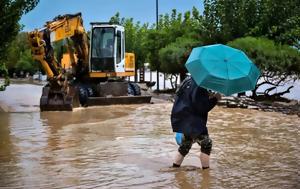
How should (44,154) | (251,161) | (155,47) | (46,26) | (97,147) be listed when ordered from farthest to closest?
1. (155,47)
2. (46,26)
3. (97,147)
4. (44,154)
5. (251,161)

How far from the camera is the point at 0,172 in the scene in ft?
29.1

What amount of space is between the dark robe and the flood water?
2.43 feet

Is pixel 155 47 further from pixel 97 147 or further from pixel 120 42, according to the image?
pixel 97 147

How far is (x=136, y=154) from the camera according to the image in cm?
1067

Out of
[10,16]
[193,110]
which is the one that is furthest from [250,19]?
[193,110]

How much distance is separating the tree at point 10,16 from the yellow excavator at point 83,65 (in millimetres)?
1950

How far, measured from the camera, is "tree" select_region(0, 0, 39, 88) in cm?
1853

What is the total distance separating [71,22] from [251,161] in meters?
15.0

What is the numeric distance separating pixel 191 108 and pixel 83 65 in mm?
18904

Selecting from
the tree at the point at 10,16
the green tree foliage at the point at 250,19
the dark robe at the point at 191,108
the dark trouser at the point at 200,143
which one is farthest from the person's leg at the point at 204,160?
the green tree foliage at the point at 250,19

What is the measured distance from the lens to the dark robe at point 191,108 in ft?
26.8

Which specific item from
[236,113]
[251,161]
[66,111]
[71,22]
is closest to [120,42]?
[71,22]

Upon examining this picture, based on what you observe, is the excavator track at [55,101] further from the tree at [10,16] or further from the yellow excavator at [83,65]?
the tree at [10,16]

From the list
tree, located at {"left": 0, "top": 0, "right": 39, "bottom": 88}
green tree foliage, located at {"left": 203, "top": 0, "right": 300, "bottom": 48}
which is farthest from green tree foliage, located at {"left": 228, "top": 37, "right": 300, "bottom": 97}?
tree, located at {"left": 0, "top": 0, "right": 39, "bottom": 88}
